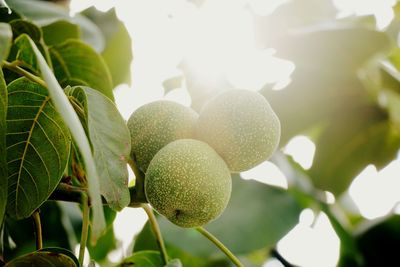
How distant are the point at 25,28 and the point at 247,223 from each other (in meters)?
0.76

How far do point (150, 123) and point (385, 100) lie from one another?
3.20 feet

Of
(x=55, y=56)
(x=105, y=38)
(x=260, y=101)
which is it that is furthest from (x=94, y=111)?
(x=105, y=38)

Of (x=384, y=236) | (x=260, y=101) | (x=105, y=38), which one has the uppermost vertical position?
(x=260, y=101)

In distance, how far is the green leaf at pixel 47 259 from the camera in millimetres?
848

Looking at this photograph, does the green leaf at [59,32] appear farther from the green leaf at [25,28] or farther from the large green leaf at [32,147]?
the large green leaf at [32,147]

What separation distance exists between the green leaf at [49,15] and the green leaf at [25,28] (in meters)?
0.13

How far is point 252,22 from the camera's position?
1.98 meters

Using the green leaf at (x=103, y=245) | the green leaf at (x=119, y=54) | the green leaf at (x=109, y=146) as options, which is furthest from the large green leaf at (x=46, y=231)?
the green leaf at (x=109, y=146)

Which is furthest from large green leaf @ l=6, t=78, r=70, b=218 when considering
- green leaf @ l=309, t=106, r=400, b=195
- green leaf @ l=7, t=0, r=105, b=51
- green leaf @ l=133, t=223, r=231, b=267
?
green leaf @ l=309, t=106, r=400, b=195

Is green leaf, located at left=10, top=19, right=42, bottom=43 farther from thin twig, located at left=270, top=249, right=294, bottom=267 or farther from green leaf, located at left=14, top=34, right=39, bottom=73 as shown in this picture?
thin twig, located at left=270, top=249, right=294, bottom=267

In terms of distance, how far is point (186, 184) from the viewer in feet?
2.98

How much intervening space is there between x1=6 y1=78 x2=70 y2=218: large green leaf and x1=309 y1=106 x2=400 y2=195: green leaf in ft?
3.64

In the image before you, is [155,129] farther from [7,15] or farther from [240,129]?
[7,15]

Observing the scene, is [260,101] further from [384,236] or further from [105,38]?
[105,38]
